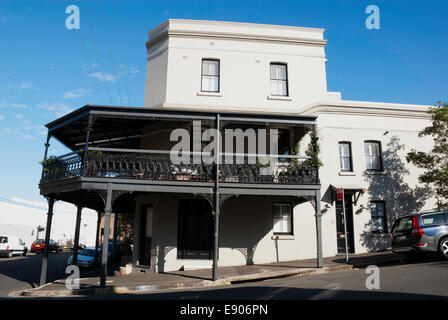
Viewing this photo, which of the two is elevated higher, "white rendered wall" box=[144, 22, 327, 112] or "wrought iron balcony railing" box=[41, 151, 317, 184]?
"white rendered wall" box=[144, 22, 327, 112]

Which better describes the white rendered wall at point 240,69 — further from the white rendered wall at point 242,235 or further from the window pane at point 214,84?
the white rendered wall at point 242,235

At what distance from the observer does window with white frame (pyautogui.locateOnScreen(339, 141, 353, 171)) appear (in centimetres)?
1491

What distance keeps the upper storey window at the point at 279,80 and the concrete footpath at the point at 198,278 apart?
25.7 ft

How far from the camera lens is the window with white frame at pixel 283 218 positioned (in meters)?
13.8

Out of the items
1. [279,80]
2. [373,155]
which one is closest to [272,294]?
[373,155]

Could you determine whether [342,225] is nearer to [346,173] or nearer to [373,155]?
[346,173]

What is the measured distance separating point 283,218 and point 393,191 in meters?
5.34

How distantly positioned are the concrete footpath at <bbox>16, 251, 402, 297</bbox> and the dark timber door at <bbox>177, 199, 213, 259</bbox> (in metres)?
0.92

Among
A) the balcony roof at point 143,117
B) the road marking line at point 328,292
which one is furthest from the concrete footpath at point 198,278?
the balcony roof at point 143,117

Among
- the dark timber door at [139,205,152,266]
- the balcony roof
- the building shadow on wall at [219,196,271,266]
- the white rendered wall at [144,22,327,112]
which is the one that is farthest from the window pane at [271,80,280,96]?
the dark timber door at [139,205,152,266]

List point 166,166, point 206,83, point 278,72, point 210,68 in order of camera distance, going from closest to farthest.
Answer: point 166,166
point 206,83
point 210,68
point 278,72

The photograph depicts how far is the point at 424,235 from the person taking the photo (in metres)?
10.4

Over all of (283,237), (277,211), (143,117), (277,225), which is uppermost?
(143,117)

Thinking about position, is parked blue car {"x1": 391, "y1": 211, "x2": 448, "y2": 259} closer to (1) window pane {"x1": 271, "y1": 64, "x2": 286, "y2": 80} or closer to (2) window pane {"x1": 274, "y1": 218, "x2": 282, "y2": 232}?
(2) window pane {"x1": 274, "y1": 218, "x2": 282, "y2": 232}
